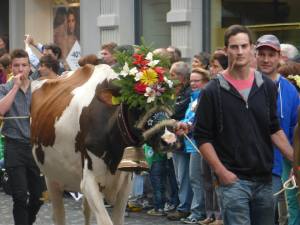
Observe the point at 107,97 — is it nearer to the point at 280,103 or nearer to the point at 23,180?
the point at 280,103

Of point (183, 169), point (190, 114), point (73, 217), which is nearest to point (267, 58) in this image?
point (190, 114)

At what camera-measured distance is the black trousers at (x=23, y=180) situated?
905 cm

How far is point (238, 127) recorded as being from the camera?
6047mm

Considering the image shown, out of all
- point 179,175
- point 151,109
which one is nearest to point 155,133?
point 151,109

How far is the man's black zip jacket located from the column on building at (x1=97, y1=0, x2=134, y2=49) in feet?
34.6

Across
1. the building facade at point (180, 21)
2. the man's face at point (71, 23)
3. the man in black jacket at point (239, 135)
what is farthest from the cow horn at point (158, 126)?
the man's face at point (71, 23)

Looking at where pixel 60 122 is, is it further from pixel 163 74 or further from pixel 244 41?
pixel 244 41

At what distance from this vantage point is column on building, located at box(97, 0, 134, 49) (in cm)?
1666

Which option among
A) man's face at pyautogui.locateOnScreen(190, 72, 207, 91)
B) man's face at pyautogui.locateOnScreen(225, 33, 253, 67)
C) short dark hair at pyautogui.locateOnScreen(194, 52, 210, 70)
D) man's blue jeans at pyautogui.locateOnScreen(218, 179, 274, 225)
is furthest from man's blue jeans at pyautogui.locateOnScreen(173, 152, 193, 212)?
man's face at pyautogui.locateOnScreen(225, 33, 253, 67)

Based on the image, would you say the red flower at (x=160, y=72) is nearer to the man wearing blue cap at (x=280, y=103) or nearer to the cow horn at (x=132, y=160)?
the cow horn at (x=132, y=160)

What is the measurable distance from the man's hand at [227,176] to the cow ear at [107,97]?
6.25 feet

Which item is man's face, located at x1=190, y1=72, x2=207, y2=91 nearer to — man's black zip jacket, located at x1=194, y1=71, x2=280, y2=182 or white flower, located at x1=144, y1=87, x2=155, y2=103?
white flower, located at x1=144, y1=87, x2=155, y2=103

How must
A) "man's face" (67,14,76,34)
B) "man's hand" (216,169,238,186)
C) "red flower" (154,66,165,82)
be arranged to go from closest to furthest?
"man's hand" (216,169,238,186), "red flower" (154,66,165,82), "man's face" (67,14,76,34)

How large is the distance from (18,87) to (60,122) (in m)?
0.94
